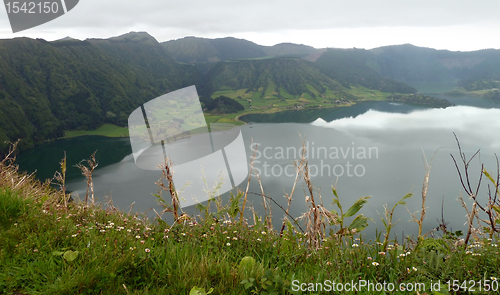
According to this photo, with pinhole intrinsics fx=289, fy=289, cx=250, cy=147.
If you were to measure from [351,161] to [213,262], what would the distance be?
57.0 m

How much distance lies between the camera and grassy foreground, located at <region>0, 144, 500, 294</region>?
6.07ft

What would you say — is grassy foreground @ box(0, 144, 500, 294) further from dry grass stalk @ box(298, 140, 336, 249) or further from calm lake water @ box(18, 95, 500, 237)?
calm lake water @ box(18, 95, 500, 237)

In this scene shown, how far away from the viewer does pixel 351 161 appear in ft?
182

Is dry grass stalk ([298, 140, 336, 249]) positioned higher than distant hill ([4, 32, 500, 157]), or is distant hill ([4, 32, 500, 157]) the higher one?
distant hill ([4, 32, 500, 157])

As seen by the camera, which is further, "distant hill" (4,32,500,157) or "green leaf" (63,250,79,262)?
"distant hill" (4,32,500,157)

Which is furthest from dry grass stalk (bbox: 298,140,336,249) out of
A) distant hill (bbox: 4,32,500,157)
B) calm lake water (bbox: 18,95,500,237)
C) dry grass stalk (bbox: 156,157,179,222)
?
distant hill (bbox: 4,32,500,157)

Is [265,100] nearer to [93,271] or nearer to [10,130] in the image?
[10,130]

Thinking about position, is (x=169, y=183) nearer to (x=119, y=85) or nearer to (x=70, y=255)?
(x=70, y=255)

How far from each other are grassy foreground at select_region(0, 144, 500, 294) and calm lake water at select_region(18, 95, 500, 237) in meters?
23.5

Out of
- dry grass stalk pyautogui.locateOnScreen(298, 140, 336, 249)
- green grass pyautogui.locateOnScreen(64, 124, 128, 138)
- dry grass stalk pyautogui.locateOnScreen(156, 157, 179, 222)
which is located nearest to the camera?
dry grass stalk pyautogui.locateOnScreen(298, 140, 336, 249)

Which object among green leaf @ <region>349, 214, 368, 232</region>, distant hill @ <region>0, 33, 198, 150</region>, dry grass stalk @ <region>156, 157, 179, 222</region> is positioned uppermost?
distant hill @ <region>0, 33, 198, 150</region>

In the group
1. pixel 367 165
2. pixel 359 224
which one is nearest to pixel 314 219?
pixel 359 224

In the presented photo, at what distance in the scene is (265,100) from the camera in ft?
465

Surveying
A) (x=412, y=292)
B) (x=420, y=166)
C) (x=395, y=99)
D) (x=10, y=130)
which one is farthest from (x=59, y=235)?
(x=395, y=99)
